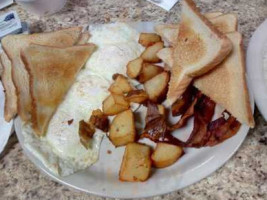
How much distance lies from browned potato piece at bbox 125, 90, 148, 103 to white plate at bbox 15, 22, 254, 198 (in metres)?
0.18

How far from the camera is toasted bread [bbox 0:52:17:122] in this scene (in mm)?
1055

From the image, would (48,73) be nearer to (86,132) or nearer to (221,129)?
(86,132)

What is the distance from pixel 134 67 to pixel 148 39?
131mm

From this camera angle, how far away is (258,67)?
1047 mm

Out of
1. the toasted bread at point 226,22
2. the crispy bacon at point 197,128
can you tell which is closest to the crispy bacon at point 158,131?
the crispy bacon at point 197,128

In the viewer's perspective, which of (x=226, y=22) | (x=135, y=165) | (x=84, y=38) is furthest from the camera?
(x=84, y=38)

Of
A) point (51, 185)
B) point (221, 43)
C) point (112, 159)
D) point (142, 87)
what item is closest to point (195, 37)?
point (221, 43)

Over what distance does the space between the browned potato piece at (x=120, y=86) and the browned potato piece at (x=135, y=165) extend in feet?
0.64

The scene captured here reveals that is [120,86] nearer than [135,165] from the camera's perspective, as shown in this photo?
No

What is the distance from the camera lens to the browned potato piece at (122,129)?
0.96m

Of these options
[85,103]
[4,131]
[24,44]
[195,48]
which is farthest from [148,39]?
[4,131]

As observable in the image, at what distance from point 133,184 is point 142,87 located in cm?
32

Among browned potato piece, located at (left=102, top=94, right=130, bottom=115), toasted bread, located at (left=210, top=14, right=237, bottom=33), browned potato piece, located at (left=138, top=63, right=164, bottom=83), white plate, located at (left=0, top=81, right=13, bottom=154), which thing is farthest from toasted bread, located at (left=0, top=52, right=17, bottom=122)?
toasted bread, located at (left=210, top=14, right=237, bottom=33)

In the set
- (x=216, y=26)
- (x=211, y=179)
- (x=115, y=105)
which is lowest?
(x=211, y=179)
